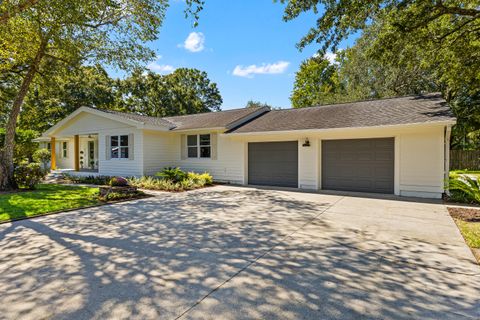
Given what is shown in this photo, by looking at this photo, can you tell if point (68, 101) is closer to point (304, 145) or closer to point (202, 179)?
point (202, 179)

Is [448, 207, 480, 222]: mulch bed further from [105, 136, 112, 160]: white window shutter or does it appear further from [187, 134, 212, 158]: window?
[105, 136, 112, 160]: white window shutter

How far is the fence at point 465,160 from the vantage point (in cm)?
1934

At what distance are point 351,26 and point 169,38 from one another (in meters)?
8.10

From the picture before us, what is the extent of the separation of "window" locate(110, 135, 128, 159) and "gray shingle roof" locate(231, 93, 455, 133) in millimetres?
6040

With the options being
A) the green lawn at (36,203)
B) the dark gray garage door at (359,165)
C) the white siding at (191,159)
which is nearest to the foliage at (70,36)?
the green lawn at (36,203)

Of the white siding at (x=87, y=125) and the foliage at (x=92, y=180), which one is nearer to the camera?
the foliage at (x=92, y=180)

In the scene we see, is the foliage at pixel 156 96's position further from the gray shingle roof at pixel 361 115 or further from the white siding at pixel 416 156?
the white siding at pixel 416 156

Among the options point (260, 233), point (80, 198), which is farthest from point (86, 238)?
point (80, 198)

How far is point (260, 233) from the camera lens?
16.8ft

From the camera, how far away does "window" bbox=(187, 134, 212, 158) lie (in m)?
13.7

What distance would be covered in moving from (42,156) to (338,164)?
21.4 metres

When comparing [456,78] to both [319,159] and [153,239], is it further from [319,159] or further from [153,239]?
[153,239]

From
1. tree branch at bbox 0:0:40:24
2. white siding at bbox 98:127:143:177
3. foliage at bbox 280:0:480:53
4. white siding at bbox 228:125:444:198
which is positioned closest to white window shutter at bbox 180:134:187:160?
white siding at bbox 98:127:143:177

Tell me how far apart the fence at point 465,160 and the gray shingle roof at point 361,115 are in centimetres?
1228
